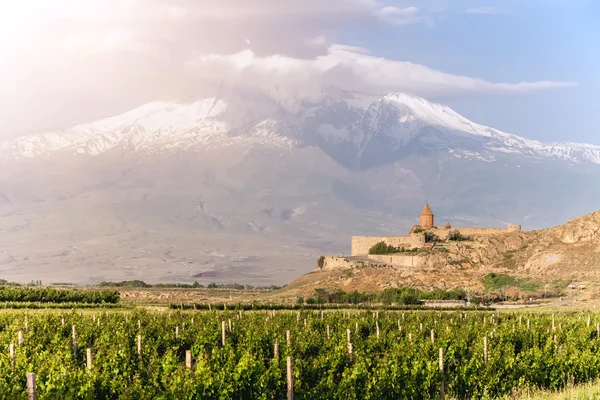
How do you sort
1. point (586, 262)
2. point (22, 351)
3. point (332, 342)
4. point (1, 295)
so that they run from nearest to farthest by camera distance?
point (22, 351) → point (332, 342) → point (1, 295) → point (586, 262)

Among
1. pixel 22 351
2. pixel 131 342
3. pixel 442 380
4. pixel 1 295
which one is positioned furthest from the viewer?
pixel 1 295

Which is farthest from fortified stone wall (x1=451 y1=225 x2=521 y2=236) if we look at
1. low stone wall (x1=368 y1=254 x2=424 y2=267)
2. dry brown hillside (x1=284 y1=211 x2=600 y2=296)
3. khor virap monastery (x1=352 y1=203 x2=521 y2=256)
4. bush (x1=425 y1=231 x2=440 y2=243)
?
low stone wall (x1=368 y1=254 x2=424 y2=267)

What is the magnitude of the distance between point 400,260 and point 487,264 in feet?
35.3

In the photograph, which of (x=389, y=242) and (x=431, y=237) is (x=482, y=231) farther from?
(x=389, y=242)

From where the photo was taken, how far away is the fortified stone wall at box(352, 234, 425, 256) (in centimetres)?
10969

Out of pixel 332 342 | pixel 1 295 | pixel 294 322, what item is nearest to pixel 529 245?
pixel 1 295

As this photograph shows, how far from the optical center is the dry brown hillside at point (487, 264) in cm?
8331

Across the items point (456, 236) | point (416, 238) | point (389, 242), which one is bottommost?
point (389, 242)

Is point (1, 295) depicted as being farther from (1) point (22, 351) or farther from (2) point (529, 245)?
(2) point (529, 245)

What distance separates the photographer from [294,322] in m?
34.3

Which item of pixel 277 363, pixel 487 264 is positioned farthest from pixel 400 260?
pixel 277 363

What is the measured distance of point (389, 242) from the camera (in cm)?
11331

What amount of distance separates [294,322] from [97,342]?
9988 mm

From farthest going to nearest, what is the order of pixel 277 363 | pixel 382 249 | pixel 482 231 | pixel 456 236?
1. pixel 482 231
2. pixel 456 236
3. pixel 382 249
4. pixel 277 363
